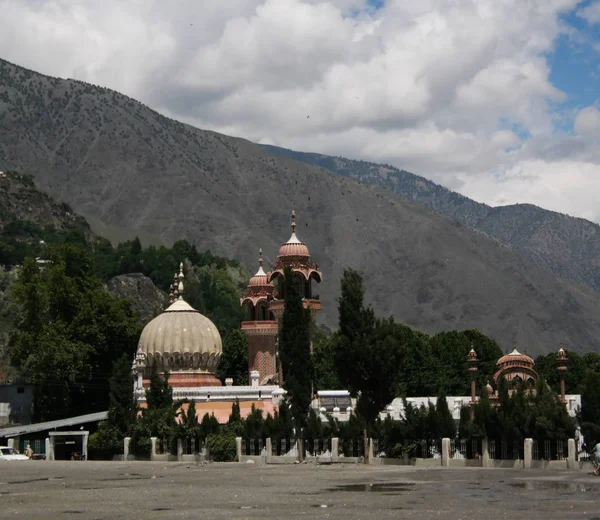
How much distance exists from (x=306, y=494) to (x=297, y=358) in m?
22.8

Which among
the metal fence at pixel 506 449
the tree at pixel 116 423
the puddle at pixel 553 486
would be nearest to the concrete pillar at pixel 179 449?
the tree at pixel 116 423

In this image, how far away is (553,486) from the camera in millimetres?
35781

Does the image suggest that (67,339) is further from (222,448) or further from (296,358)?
(296,358)

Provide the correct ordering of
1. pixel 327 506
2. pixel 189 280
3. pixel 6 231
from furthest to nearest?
pixel 6 231, pixel 189 280, pixel 327 506

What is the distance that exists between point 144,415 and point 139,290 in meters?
89.2

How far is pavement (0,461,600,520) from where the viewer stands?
2869 cm

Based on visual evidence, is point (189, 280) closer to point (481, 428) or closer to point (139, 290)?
point (139, 290)

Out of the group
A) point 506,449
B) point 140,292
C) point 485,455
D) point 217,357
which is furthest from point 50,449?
point 140,292

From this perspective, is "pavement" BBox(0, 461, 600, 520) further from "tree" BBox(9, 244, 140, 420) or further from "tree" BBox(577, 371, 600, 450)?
"tree" BBox(9, 244, 140, 420)

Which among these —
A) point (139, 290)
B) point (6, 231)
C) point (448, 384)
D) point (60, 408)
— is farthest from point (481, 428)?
point (6, 231)

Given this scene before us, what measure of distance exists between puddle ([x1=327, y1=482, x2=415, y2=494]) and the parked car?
3374 cm

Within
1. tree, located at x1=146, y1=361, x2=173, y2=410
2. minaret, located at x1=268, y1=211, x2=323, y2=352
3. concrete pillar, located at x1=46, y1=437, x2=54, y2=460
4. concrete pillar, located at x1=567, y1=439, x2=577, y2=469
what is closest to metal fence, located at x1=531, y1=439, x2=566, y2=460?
concrete pillar, located at x1=567, y1=439, x2=577, y2=469

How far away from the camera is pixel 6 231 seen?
182 metres

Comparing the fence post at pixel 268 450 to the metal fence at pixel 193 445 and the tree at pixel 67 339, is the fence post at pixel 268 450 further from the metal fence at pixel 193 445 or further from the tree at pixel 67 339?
the tree at pixel 67 339
